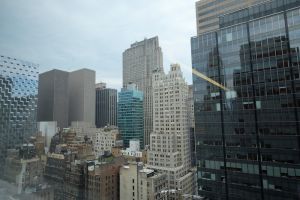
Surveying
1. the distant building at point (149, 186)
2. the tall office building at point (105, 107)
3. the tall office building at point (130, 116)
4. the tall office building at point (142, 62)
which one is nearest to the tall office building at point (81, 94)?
the tall office building at point (130, 116)

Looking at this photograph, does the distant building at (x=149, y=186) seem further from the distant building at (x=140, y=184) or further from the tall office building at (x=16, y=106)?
the tall office building at (x=16, y=106)

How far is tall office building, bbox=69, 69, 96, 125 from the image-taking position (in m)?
38.0

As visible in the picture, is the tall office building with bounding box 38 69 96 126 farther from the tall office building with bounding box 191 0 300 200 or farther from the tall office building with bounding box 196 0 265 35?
the tall office building with bounding box 191 0 300 200

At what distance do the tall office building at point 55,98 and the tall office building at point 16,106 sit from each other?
764 centimetres

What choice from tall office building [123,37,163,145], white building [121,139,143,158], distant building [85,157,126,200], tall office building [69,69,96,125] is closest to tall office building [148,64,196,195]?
white building [121,139,143,158]

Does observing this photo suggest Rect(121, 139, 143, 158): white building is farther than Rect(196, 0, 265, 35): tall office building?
Yes

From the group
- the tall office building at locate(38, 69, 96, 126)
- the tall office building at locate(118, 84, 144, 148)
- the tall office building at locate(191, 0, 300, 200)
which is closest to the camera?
the tall office building at locate(191, 0, 300, 200)

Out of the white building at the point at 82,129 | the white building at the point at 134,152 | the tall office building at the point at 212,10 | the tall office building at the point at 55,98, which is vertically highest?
the tall office building at the point at 212,10

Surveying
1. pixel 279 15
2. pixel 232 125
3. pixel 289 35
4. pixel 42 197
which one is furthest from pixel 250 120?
pixel 42 197

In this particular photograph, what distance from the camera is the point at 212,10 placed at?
2466cm

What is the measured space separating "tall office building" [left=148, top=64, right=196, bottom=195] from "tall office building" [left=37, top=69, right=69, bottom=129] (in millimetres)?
13061

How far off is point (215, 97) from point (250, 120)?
2535 millimetres

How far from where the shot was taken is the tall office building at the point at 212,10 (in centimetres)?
2317

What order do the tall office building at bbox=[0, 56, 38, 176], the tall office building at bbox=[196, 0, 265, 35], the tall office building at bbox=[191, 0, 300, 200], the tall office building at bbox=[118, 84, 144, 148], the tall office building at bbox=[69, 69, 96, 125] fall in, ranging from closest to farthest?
the tall office building at bbox=[191, 0, 300, 200] → the tall office building at bbox=[0, 56, 38, 176] → the tall office building at bbox=[196, 0, 265, 35] → the tall office building at bbox=[69, 69, 96, 125] → the tall office building at bbox=[118, 84, 144, 148]
